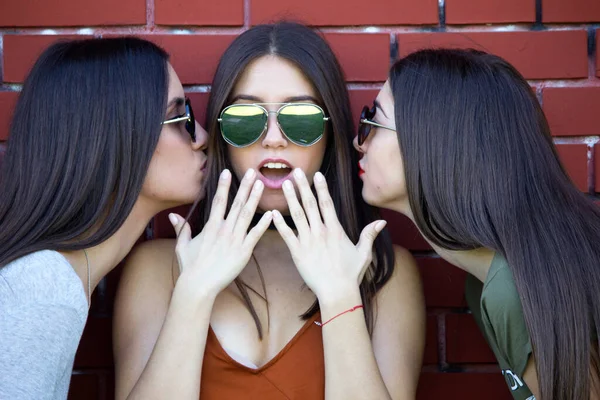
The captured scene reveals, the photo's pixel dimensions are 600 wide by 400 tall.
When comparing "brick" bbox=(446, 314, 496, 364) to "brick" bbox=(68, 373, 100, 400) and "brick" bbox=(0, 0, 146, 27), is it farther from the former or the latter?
"brick" bbox=(0, 0, 146, 27)

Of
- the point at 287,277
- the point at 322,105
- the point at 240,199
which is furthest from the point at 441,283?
the point at 240,199

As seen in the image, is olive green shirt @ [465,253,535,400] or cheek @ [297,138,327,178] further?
cheek @ [297,138,327,178]

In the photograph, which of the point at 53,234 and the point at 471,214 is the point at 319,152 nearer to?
the point at 471,214

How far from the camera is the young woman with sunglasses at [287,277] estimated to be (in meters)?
2.44

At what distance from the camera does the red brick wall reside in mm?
3021

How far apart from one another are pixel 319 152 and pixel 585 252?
3.44 ft

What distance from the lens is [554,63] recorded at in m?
3.02

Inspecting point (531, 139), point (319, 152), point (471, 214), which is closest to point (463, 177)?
point (471, 214)

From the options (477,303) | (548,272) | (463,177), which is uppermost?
(463,177)

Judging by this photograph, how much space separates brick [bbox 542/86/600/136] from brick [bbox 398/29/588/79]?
2.6 inches

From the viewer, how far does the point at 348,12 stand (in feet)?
10.1

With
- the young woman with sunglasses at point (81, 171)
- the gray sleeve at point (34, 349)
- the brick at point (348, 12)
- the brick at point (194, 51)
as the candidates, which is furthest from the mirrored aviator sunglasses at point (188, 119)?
the gray sleeve at point (34, 349)

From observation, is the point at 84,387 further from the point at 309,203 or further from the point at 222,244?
the point at 309,203

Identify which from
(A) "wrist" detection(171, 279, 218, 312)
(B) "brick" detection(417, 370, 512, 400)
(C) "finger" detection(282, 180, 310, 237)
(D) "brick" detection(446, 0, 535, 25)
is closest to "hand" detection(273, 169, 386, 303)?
(C) "finger" detection(282, 180, 310, 237)
